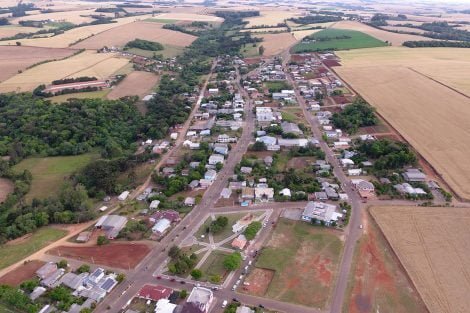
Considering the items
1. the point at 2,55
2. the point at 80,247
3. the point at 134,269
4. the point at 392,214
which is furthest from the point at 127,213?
the point at 2,55

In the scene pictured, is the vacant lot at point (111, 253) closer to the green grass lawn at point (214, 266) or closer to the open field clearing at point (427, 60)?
the green grass lawn at point (214, 266)

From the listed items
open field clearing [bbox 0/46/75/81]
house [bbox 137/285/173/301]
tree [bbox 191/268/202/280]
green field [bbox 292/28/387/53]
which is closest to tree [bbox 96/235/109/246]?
house [bbox 137/285/173/301]

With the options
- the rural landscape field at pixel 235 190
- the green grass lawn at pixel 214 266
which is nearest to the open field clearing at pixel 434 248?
the rural landscape field at pixel 235 190

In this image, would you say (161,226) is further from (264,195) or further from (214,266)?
(264,195)

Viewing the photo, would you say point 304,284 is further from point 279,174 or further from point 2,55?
point 2,55

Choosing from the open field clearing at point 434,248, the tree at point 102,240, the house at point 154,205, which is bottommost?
the tree at point 102,240

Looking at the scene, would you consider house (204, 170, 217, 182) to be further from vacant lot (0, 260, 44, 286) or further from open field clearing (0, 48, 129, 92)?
open field clearing (0, 48, 129, 92)

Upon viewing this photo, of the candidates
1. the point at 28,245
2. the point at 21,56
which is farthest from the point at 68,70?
the point at 28,245
